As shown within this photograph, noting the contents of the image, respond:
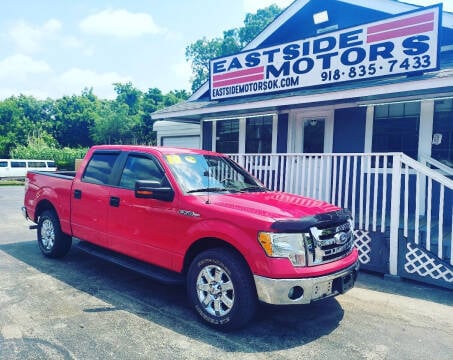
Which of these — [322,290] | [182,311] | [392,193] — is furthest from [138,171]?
[392,193]

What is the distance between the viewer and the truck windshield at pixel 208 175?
170 inches

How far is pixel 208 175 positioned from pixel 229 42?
3801cm

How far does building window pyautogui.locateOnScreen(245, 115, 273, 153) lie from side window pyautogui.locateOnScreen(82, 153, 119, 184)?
5.80 metres

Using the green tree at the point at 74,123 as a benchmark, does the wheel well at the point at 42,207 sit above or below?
below

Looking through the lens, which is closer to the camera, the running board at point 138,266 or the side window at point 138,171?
the running board at point 138,266

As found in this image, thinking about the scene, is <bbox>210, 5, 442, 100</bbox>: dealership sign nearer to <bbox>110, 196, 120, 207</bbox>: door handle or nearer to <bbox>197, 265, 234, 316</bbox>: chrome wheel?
<bbox>110, 196, 120, 207</bbox>: door handle

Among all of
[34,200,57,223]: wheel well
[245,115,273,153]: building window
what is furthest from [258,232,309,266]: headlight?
[245,115,273,153]: building window

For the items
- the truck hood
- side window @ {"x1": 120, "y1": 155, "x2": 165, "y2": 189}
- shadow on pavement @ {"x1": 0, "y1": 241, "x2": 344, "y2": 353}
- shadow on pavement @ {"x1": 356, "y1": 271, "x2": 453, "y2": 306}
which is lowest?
shadow on pavement @ {"x1": 356, "y1": 271, "x2": 453, "y2": 306}

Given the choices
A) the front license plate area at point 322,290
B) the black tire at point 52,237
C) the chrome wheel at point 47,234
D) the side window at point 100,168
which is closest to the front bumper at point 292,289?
the front license plate area at point 322,290

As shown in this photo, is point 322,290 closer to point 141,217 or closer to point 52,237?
point 141,217

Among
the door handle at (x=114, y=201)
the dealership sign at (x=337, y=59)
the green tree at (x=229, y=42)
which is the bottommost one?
the door handle at (x=114, y=201)

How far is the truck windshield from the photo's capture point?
4.31m

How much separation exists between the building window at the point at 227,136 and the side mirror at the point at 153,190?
7.02m

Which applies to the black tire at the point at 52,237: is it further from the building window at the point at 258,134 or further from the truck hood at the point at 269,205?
the building window at the point at 258,134
